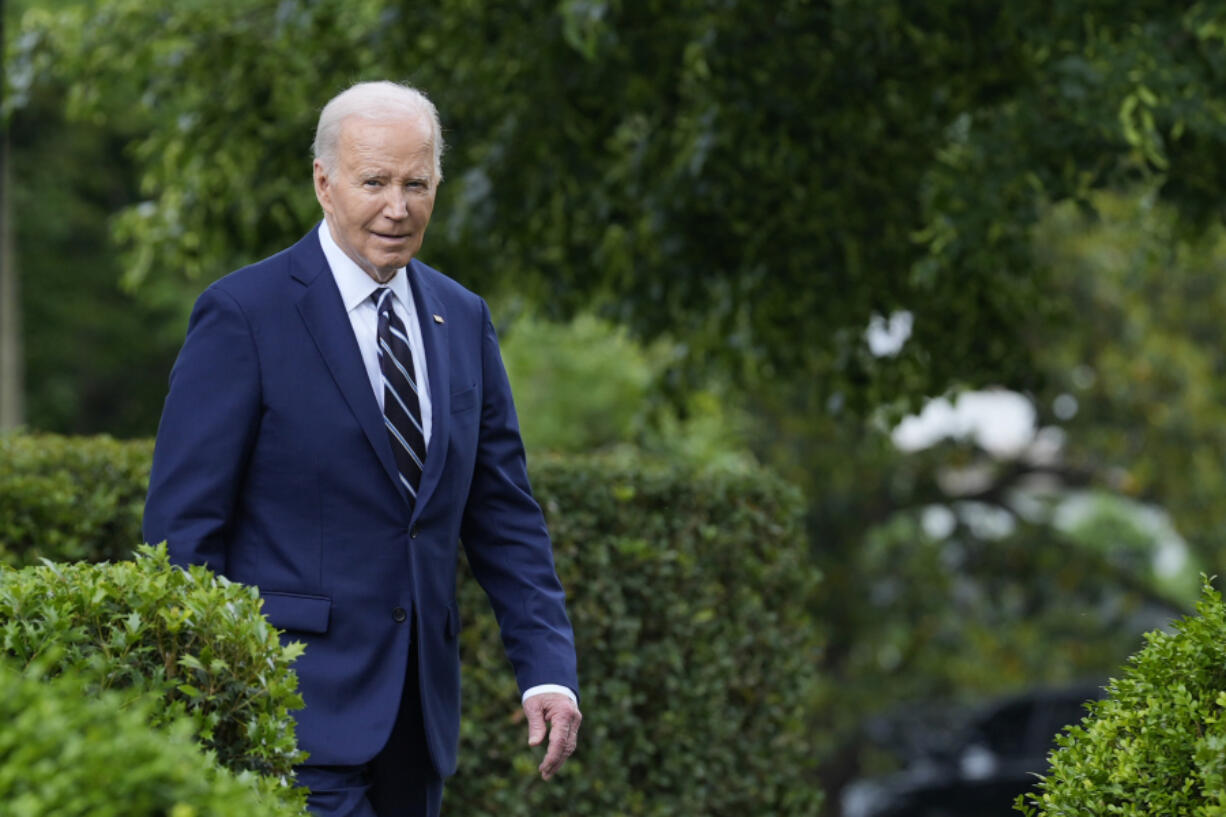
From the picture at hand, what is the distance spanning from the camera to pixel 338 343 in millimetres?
3295

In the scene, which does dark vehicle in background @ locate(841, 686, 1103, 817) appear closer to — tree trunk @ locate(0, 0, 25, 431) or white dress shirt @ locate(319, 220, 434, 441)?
white dress shirt @ locate(319, 220, 434, 441)

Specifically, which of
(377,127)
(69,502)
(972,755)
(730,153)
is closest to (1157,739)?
(377,127)

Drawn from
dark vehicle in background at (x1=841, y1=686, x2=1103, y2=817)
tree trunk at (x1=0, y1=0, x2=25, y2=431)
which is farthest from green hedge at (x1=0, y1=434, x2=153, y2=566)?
tree trunk at (x1=0, y1=0, x2=25, y2=431)

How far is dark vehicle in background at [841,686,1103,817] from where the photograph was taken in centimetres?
1190

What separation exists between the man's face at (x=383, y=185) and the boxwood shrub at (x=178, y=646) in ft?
3.01

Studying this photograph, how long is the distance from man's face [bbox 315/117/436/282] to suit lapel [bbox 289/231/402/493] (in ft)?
0.36

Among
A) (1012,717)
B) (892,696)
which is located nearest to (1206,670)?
(1012,717)

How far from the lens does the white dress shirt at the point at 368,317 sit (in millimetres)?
3357

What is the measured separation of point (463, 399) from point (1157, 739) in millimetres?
1548

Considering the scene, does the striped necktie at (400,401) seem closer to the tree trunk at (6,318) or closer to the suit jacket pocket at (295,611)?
the suit jacket pocket at (295,611)

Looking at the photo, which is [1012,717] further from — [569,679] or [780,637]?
[569,679]

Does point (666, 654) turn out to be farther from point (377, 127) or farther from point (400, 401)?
point (377, 127)

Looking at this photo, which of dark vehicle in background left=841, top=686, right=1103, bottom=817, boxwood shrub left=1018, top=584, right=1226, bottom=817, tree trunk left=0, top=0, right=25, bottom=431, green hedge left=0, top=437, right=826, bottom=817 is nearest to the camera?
boxwood shrub left=1018, top=584, right=1226, bottom=817

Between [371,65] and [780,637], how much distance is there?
424cm
